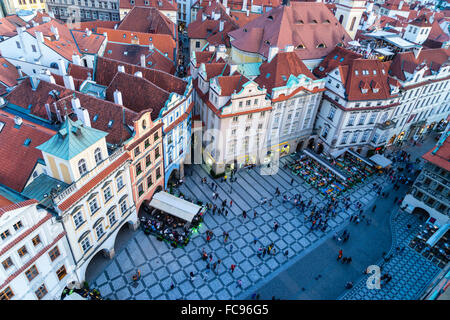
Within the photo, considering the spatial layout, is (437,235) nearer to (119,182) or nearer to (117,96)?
(119,182)

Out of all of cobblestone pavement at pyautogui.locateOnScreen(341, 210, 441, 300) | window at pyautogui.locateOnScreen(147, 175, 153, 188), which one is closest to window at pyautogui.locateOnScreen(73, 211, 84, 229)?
window at pyautogui.locateOnScreen(147, 175, 153, 188)

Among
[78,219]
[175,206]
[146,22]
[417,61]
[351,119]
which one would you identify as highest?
[417,61]

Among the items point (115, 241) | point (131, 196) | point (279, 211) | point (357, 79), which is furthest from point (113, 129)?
point (357, 79)

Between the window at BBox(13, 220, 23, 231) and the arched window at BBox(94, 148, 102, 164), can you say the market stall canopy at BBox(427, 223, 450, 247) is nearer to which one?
the arched window at BBox(94, 148, 102, 164)

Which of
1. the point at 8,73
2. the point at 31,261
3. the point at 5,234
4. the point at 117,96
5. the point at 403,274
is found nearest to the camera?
the point at 5,234

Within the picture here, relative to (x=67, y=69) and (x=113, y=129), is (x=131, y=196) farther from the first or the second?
(x=67, y=69)

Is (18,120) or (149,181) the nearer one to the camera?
(18,120)

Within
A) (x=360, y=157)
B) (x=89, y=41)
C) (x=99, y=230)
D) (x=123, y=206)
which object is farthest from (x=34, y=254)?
(x=360, y=157)
